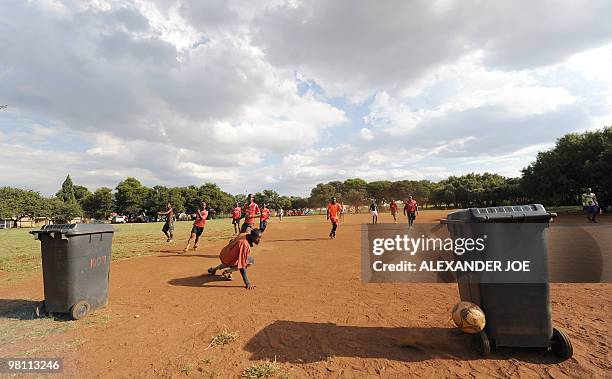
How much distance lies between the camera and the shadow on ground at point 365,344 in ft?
11.6

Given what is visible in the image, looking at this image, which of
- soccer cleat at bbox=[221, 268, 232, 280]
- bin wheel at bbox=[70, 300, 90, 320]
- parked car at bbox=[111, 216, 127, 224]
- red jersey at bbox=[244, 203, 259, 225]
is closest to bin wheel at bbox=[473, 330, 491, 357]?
soccer cleat at bbox=[221, 268, 232, 280]

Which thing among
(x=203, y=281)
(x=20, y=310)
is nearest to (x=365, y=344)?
(x=203, y=281)

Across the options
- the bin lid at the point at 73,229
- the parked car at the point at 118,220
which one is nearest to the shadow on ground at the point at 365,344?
the bin lid at the point at 73,229

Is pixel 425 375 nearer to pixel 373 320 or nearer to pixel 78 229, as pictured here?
pixel 373 320

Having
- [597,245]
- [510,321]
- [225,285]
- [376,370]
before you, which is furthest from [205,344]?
[597,245]

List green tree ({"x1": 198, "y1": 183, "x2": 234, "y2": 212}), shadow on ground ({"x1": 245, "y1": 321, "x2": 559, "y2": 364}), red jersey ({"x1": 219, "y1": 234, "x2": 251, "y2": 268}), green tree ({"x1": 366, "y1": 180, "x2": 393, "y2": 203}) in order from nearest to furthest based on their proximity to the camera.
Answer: shadow on ground ({"x1": 245, "y1": 321, "x2": 559, "y2": 364}) < red jersey ({"x1": 219, "y1": 234, "x2": 251, "y2": 268}) < green tree ({"x1": 198, "y1": 183, "x2": 234, "y2": 212}) < green tree ({"x1": 366, "y1": 180, "x2": 393, "y2": 203})

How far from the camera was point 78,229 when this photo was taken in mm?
5051

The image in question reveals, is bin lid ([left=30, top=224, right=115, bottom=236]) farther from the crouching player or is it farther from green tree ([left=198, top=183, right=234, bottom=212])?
green tree ([left=198, top=183, right=234, bottom=212])

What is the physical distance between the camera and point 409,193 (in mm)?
87688

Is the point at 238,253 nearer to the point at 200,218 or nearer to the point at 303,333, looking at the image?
the point at 303,333

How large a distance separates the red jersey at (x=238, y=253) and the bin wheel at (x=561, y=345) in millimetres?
5001

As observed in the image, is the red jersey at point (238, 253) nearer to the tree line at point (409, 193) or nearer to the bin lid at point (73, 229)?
the bin lid at point (73, 229)

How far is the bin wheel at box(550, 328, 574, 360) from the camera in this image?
330 centimetres

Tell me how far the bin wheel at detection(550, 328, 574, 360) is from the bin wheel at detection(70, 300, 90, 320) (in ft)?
21.5
